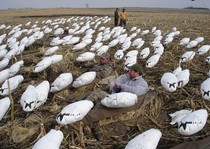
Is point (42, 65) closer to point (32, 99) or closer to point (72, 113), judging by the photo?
point (32, 99)

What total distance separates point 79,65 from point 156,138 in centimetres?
464

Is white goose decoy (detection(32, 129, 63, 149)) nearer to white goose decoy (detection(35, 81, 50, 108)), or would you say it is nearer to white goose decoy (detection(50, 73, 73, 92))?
white goose decoy (detection(35, 81, 50, 108))

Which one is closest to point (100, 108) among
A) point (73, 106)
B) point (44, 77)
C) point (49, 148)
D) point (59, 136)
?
point (73, 106)

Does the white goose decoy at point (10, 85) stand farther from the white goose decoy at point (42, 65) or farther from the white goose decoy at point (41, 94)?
the white goose decoy at point (41, 94)

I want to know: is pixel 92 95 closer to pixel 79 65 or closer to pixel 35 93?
pixel 35 93

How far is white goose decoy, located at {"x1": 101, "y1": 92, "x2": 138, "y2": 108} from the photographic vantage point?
430 centimetres

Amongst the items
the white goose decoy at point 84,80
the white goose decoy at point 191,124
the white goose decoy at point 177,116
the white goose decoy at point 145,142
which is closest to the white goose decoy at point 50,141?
the white goose decoy at point 145,142

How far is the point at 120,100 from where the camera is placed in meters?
4.29

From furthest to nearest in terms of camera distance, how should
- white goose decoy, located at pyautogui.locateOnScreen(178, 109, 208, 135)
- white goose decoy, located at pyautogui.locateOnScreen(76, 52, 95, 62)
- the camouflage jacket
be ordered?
white goose decoy, located at pyautogui.locateOnScreen(76, 52, 95, 62), the camouflage jacket, white goose decoy, located at pyautogui.locateOnScreen(178, 109, 208, 135)

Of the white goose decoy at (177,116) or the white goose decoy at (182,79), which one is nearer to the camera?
the white goose decoy at (177,116)

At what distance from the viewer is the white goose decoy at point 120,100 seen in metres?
4.30

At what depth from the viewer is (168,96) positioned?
5762 millimetres

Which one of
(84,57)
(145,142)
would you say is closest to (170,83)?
(145,142)

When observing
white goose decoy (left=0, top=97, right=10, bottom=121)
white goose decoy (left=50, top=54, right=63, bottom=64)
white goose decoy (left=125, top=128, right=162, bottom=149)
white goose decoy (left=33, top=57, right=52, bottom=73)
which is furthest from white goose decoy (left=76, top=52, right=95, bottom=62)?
white goose decoy (left=125, top=128, right=162, bottom=149)
